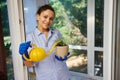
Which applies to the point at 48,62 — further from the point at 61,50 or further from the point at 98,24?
the point at 98,24

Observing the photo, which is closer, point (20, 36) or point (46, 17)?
point (46, 17)

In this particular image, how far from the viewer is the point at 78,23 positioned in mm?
3182

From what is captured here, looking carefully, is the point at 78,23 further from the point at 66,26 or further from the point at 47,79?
the point at 47,79

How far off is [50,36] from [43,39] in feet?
0.19

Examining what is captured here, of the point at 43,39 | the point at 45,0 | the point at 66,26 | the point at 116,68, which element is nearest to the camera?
the point at 43,39

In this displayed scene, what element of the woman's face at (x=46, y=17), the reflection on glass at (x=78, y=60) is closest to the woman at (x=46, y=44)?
the woman's face at (x=46, y=17)

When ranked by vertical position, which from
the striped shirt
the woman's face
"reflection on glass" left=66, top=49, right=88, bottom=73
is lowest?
"reflection on glass" left=66, top=49, right=88, bottom=73

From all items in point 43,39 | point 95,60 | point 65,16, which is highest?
point 65,16

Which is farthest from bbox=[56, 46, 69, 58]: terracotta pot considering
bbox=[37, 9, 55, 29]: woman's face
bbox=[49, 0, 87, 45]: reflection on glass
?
bbox=[49, 0, 87, 45]: reflection on glass

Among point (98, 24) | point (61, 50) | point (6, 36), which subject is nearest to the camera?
point (61, 50)

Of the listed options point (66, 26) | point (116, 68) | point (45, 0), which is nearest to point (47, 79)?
point (116, 68)

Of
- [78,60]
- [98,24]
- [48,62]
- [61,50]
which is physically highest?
[98,24]

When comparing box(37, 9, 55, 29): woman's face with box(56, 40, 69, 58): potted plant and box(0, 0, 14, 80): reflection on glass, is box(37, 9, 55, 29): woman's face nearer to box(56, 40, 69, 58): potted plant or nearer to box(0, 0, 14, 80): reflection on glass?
→ box(56, 40, 69, 58): potted plant

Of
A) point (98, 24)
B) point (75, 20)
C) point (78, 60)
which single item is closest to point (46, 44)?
point (98, 24)
